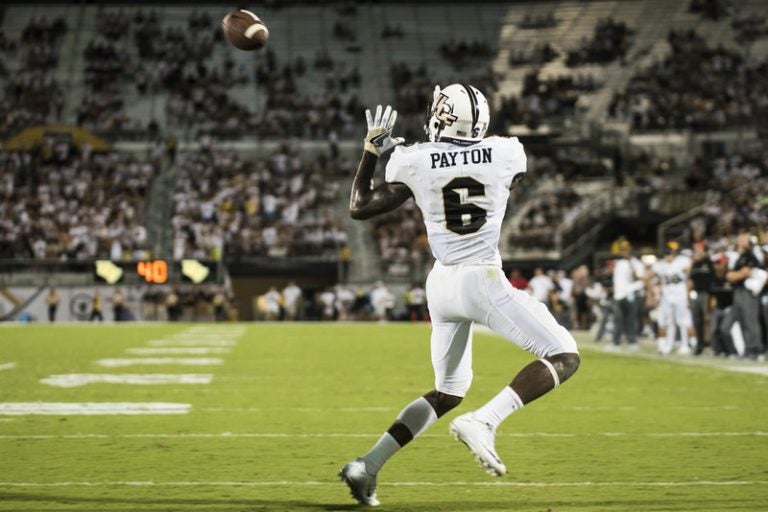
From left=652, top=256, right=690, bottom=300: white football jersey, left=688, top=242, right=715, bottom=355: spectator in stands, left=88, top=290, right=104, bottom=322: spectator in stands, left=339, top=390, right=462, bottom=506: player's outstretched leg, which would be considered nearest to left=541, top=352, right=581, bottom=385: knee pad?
left=339, top=390, right=462, bottom=506: player's outstretched leg

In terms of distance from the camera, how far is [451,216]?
208 inches

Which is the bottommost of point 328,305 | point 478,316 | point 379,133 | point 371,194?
point 328,305

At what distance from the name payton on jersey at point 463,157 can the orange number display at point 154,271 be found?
2893 centimetres

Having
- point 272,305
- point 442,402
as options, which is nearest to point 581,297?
point 272,305

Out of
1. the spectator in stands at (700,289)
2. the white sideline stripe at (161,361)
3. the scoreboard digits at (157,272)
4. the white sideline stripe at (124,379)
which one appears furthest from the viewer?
the scoreboard digits at (157,272)

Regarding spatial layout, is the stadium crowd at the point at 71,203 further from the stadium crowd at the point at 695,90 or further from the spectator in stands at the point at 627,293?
the spectator in stands at the point at 627,293

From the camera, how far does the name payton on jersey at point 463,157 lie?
5254 millimetres

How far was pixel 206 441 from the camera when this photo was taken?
25.3ft

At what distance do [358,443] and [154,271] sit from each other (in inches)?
1046

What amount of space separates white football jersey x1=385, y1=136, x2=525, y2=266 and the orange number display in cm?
2886

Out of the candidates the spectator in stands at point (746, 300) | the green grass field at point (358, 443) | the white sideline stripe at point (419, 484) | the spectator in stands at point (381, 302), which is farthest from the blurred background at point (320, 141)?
the white sideline stripe at point (419, 484)

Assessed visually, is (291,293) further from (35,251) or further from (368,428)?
(368,428)

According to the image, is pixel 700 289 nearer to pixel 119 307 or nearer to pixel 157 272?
pixel 157 272

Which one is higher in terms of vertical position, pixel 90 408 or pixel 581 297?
pixel 90 408
